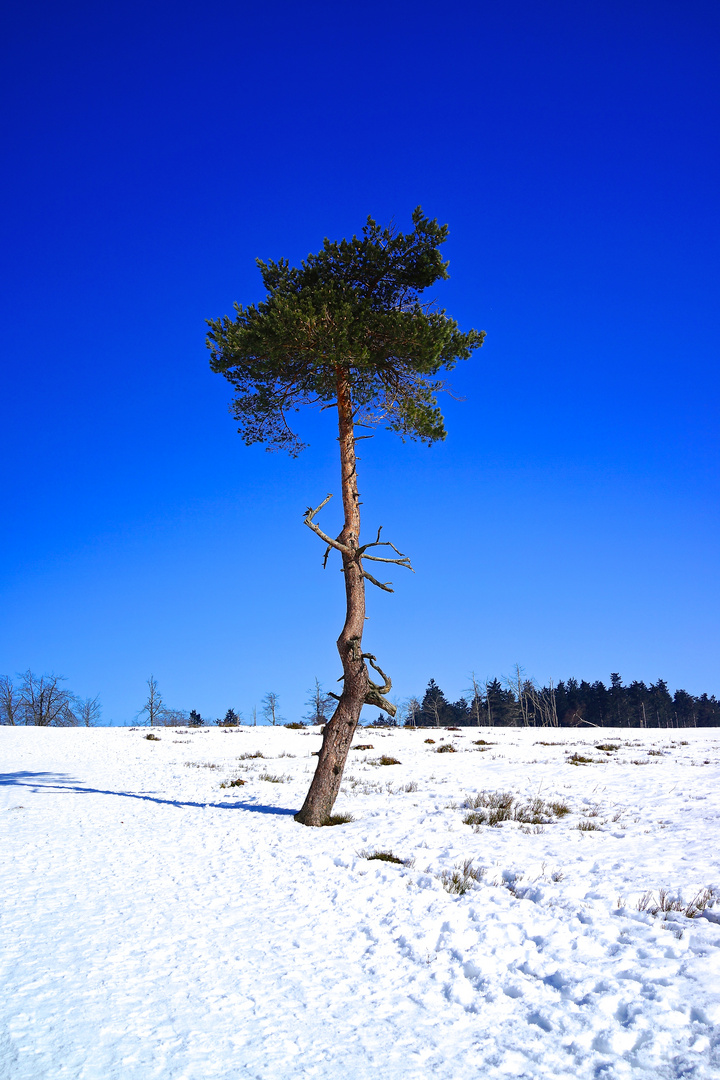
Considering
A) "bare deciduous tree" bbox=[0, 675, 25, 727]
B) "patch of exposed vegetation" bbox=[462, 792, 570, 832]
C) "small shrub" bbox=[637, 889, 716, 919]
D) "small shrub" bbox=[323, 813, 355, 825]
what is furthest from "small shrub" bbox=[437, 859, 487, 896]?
"bare deciduous tree" bbox=[0, 675, 25, 727]

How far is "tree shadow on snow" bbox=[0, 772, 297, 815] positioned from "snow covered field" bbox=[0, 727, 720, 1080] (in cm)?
37

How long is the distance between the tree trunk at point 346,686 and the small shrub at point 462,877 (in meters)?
3.17

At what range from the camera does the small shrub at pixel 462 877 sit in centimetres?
589

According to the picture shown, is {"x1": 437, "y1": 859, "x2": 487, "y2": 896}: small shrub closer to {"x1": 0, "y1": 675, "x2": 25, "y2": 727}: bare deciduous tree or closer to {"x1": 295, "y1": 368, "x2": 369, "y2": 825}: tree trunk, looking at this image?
{"x1": 295, "y1": 368, "x2": 369, "y2": 825}: tree trunk

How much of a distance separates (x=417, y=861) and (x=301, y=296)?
9.48 m

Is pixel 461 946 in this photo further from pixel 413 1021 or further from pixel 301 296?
pixel 301 296

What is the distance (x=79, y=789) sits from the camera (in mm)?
14273

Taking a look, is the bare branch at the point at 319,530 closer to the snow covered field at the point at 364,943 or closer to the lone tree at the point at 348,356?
the lone tree at the point at 348,356

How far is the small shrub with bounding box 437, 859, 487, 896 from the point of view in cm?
589

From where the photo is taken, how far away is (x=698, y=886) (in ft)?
18.6

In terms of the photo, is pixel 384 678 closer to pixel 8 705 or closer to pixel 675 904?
pixel 675 904

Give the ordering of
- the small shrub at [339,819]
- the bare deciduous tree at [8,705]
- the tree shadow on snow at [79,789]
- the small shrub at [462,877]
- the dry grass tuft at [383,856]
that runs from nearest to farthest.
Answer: the small shrub at [462,877], the dry grass tuft at [383,856], the small shrub at [339,819], the tree shadow on snow at [79,789], the bare deciduous tree at [8,705]

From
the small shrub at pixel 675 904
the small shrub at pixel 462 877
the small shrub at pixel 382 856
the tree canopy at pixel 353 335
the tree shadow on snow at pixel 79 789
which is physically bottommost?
the tree shadow on snow at pixel 79 789

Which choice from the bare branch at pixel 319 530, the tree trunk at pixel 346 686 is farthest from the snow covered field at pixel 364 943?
the bare branch at pixel 319 530
